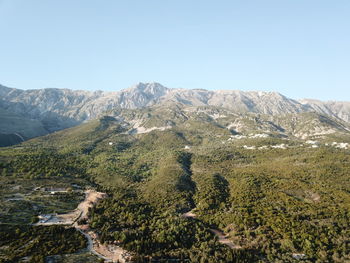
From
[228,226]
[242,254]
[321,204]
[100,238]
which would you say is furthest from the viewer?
[321,204]

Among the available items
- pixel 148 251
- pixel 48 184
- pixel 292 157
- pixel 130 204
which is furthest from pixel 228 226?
pixel 292 157

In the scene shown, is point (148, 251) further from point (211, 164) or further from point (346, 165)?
point (346, 165)

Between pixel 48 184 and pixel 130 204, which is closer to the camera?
pixel 130 204

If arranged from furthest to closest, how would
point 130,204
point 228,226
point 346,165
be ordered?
1. point 346,165
2. point 130,204
3. point 228,226

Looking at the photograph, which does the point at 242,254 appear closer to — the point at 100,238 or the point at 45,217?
the point at 100,238

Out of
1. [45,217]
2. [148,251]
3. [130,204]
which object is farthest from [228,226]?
[45,217]

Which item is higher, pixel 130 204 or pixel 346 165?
pixel 346 165
